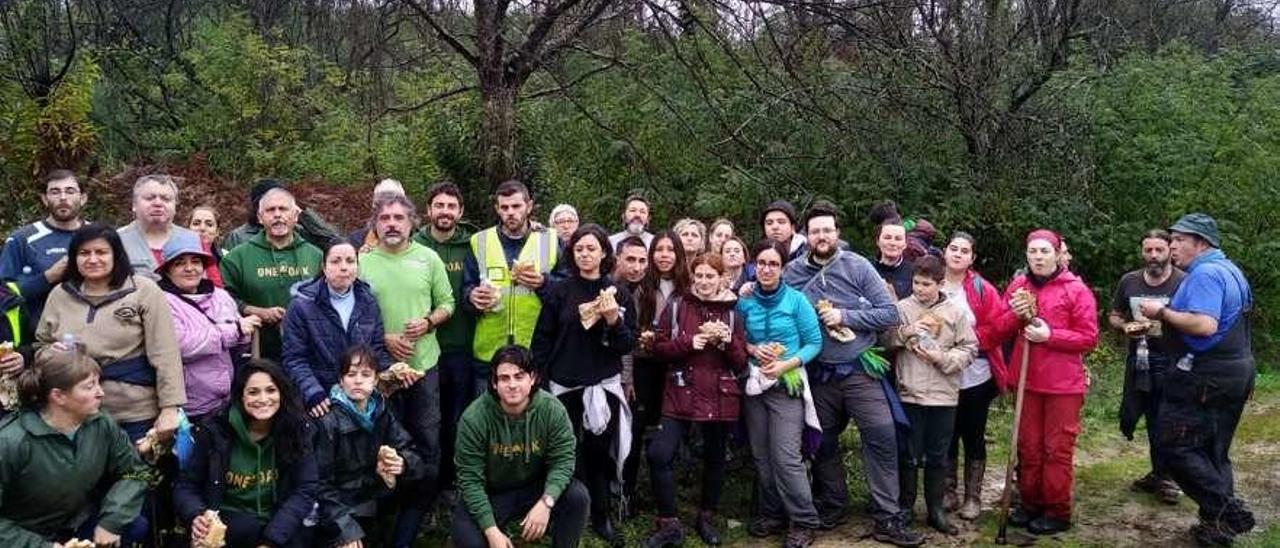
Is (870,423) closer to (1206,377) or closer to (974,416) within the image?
(974,416)

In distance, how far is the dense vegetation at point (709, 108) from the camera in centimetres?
662

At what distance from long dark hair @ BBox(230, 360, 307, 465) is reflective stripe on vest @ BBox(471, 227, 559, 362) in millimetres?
1116

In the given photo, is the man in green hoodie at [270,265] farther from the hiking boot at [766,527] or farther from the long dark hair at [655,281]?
the hiking boot at [766,527]

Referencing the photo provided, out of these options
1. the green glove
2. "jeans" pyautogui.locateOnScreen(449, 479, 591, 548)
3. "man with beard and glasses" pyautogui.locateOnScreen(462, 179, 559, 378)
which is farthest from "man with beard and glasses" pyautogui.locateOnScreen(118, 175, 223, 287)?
the green glove

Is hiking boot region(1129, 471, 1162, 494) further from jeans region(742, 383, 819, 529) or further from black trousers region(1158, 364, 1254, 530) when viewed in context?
jeans region(742, 383, 819, 529)

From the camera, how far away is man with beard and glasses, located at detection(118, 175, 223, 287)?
Result: 4402 millimetres

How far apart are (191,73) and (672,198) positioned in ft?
29.6

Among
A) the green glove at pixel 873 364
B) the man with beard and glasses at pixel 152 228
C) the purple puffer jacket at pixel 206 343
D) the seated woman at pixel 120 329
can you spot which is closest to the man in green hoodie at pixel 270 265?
the man with beard and glasses at pixel 152 228

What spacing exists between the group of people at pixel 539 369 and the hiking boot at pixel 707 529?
4 cm

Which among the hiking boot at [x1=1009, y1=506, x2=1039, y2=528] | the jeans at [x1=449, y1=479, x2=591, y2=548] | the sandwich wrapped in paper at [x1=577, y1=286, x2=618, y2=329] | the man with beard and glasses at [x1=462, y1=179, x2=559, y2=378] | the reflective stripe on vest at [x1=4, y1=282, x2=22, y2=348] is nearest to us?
the reflective stripe on vest at [x1=4, y1=282, x2=22, y2=348]

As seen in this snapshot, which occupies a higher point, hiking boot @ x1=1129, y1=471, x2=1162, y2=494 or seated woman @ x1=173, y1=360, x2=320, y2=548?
seated woman @ x1=173, y1=360, x2=320, y2=548

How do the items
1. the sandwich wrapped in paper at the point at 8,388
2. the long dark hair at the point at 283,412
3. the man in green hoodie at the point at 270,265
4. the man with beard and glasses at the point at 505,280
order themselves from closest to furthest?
the sandwich wrapped in paper at the point at 8,388 < the long dark hair at the point at 283,412 < the man in green hoodie at the point at 270,265 < the man with beard and glasses at the point at 505,280

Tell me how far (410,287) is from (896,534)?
2886 mm

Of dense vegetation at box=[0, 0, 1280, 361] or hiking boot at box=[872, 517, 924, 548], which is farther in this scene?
dense vegetation at box=[0, 0, 1280, 361]
